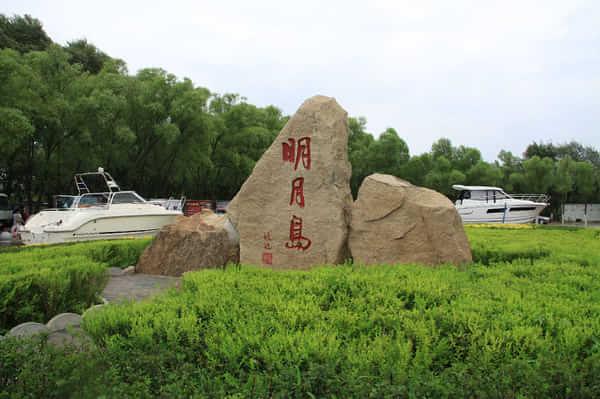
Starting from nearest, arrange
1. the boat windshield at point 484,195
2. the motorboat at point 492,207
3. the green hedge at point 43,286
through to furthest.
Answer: the green hedge at point 43,286, the motorboat at point 492,207, the boat windshield at point 484,195

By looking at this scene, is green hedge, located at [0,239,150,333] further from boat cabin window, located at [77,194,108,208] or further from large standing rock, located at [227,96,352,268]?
boat cabin window, located at [77,194,108,208]

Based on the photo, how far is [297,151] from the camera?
7.00 m

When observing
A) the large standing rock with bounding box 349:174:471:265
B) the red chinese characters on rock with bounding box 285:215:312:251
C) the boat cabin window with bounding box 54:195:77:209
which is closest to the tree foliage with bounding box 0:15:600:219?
the boat cabin window with bounding box 54:195:77:209

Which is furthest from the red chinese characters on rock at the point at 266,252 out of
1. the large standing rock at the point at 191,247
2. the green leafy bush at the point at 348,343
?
the green leafy bush at the point at 348,343

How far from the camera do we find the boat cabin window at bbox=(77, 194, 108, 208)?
13616 millimetres

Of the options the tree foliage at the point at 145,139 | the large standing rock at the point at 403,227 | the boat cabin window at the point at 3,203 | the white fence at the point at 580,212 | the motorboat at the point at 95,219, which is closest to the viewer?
the large standing rock at the point at 403,227

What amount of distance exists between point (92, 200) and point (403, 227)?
11.2m

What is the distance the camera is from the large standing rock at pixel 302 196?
6605mm

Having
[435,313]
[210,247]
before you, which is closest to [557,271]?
[435,313]

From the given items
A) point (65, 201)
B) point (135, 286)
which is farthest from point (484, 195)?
point (135, 286)

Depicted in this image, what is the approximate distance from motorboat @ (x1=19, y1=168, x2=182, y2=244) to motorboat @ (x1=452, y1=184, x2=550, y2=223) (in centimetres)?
1320

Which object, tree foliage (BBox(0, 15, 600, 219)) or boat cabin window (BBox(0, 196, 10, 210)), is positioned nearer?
tree foliage (BBox(0, 15, 600, 219))

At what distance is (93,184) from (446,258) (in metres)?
20.6

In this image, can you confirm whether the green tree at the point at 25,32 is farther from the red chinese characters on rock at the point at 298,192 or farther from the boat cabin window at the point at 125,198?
the red chinese characters on rock at the point at 298,192
